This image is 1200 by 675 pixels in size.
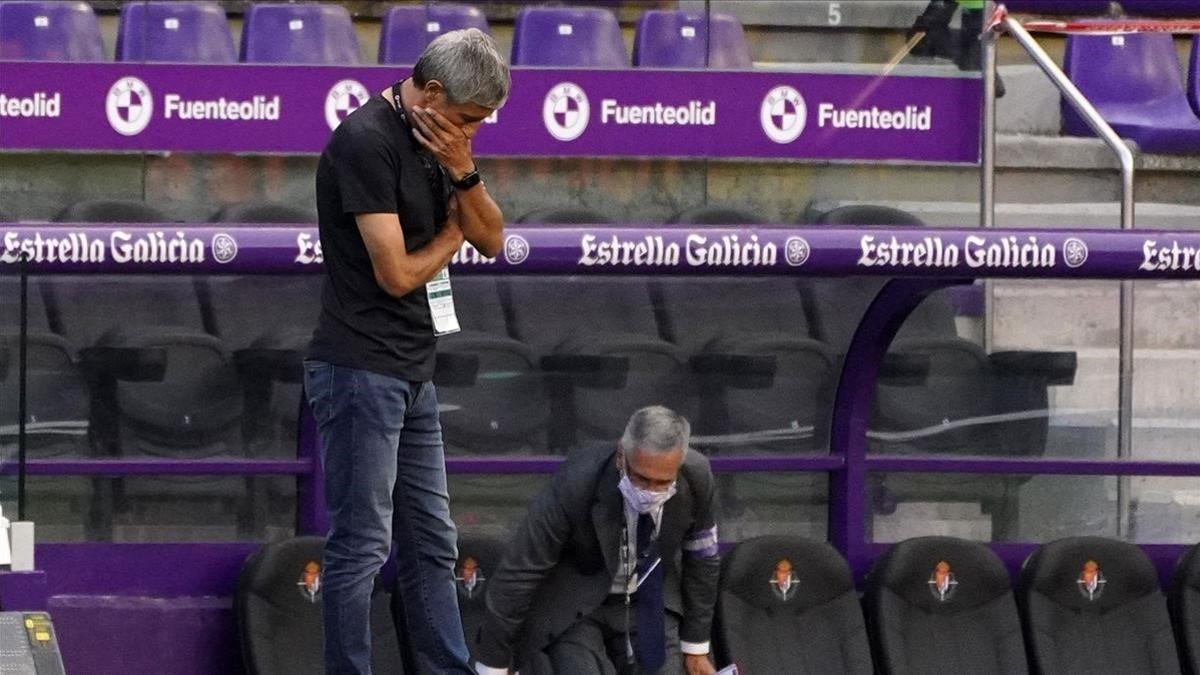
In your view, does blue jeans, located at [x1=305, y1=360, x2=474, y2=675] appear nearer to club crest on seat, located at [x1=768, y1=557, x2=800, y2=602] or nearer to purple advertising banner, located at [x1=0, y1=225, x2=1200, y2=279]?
purple advertising banner, located at [x1=0, y1=225, x2=1200, y2=279]

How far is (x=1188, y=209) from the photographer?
695cm

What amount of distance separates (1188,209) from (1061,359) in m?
0.71

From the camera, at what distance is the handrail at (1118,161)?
22.2 feet

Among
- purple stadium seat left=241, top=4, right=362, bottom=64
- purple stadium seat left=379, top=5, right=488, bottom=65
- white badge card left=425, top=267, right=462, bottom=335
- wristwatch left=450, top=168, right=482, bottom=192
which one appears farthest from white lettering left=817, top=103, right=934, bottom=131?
wristwatch left=450, top=168, right=482, bottom=192

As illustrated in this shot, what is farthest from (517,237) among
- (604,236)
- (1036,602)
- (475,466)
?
(1036,602)

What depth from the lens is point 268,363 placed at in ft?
20.7

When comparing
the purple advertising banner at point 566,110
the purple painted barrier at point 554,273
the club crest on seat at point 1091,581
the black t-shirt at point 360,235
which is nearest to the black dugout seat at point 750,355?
the purple painted barrier at point 554,273

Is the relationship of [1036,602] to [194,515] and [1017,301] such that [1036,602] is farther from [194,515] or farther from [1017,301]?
[194,515]

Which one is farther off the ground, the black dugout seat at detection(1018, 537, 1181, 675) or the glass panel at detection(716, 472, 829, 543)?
the glass panel at detection(716, 472, 829, 543)

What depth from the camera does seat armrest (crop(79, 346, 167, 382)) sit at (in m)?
6.20

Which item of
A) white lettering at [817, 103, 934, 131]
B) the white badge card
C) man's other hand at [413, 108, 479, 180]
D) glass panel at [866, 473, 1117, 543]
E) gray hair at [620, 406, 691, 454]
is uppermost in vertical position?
white lettering at [817, 103, 934, 131]

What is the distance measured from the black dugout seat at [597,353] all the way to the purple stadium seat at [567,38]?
1390 mm

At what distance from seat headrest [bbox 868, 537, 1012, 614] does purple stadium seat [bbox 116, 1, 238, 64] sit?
3039mm

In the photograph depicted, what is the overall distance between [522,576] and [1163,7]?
12.4 feet
